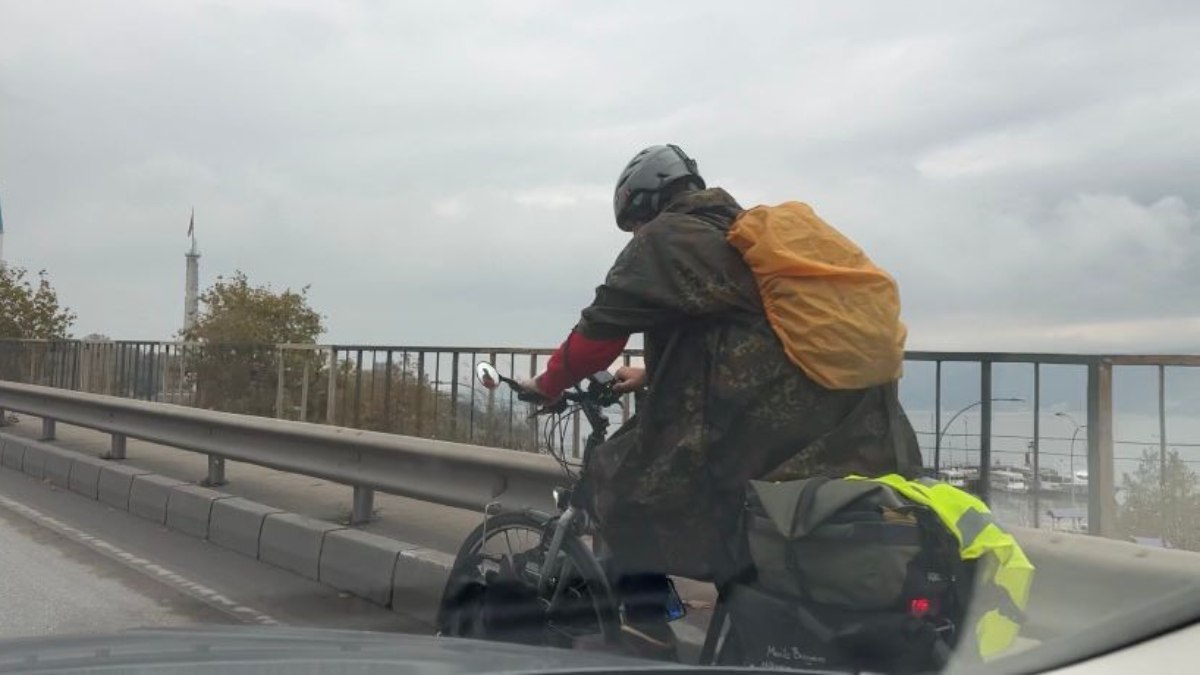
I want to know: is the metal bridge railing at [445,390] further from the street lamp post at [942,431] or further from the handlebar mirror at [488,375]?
the handlebar mirror at [488,375]

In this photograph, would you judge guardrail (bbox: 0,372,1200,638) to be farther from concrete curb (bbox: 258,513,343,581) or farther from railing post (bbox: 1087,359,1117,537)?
railing post (bbox: 1087,359,1117,537)

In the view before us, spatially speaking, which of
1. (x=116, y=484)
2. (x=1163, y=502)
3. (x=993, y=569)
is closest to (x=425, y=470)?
(x=1163, y=502)

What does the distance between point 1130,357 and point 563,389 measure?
104 inches

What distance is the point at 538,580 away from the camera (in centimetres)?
352

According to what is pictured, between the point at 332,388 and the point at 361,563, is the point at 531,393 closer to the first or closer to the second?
the point at 361,563

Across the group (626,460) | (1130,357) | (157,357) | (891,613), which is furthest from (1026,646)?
(157,357)

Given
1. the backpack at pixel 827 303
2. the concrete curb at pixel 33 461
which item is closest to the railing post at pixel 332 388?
the concrete curb at pixel 33 461

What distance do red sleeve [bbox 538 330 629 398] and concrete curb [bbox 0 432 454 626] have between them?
2.56 m

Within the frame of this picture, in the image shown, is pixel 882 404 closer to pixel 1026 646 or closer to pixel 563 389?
pixel 1026 646

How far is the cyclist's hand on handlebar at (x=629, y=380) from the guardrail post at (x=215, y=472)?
6713mm

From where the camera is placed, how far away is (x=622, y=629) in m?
3.38

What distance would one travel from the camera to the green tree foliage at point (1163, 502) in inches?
167

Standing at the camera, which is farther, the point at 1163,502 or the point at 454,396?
the point at 454,396

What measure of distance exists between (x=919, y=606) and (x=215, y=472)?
7.94m
